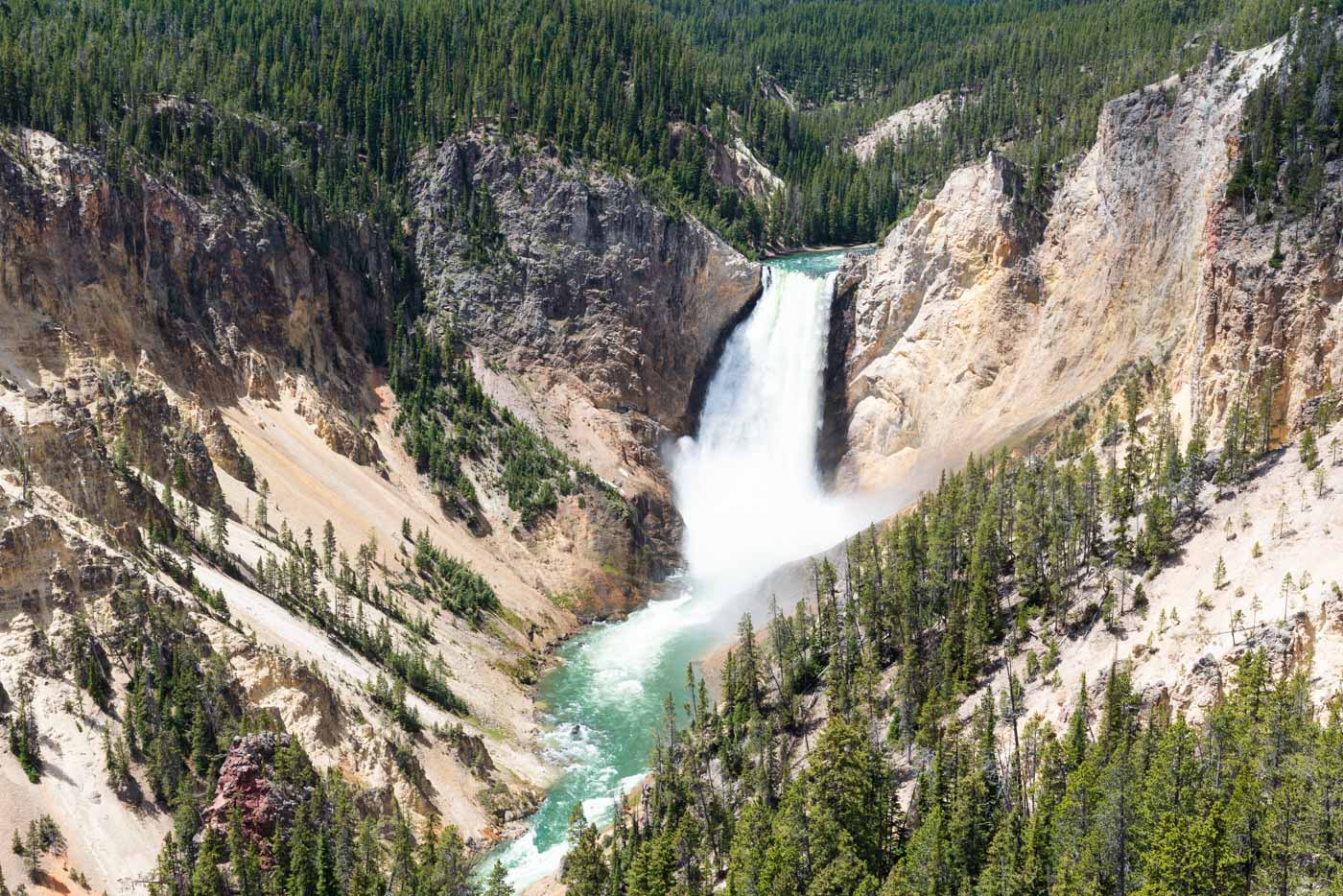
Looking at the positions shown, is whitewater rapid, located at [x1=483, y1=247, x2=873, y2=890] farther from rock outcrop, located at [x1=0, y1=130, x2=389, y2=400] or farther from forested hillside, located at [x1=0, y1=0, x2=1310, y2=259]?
rock outcrop, located at [x1=0, y1=130, x2=389, y2=400]

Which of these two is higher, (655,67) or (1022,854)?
(655,67)

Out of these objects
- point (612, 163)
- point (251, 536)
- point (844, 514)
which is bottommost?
point (844, 514)

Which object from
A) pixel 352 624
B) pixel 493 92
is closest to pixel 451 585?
pixel 352 624

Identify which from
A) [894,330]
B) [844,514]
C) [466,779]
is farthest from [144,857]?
[894,330]

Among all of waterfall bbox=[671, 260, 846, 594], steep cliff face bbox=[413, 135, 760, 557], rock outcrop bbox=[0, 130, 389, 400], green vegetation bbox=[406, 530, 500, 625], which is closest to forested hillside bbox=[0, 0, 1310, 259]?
rock outcrop bbox=[0, 130, 389, 400]

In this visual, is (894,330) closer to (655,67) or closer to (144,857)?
(655,67)

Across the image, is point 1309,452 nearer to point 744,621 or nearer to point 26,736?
point 744,621
